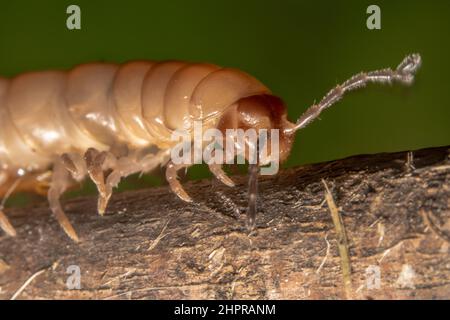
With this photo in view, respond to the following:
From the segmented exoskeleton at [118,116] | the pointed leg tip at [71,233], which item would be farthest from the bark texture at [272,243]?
the segmented exoskeleton at [118,116]

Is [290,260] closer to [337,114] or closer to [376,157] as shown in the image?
[376,157]

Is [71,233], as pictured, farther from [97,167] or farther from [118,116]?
[118,116]

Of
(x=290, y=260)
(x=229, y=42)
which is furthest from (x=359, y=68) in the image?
(x=290, y=260)

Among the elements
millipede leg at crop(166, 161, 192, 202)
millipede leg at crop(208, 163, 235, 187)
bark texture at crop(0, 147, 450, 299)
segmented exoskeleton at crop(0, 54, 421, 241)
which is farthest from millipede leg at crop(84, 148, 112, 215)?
millipede leg at crop(208, 163, 235, 187)

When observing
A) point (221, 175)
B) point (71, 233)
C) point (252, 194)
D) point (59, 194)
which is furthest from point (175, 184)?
point (59, 194)

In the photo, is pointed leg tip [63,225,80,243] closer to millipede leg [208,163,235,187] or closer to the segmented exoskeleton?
the segmented exoskeleton

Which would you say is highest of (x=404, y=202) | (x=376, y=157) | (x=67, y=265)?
(x=376, y=157)
